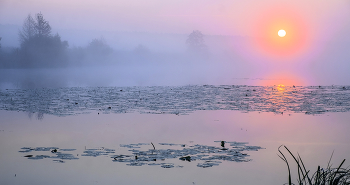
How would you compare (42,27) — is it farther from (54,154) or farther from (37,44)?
(54,154)

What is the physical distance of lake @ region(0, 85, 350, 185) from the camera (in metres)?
6.87

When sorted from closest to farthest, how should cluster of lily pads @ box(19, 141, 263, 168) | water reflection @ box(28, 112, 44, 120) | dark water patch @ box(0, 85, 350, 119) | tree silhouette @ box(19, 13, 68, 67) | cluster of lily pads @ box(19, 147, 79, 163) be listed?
cluster of lily pads @ box(19, 141, 263, 168) < cluster of lily pads @ box(19, 147, 79, 163) < water reflection @ box(28, 112, 44, 120) < dark water patch @ box(0, 85, 350, 119) < tree silhouette @ box(19, 13, 68, 67)

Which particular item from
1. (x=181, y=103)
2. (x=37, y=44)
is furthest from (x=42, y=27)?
(x=181, y=103)

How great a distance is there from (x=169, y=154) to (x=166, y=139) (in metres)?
1.50

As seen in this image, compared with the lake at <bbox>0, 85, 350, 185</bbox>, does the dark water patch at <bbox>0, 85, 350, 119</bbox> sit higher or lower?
higher

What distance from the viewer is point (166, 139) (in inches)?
372

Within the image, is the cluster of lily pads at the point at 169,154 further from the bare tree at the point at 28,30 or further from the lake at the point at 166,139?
the bare tree at the point at 28,30

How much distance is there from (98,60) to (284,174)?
3003 inches

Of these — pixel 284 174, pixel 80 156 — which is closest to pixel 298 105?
pixel 284 174

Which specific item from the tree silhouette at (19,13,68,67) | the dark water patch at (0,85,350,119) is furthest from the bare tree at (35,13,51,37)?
the dark water patch at (0,85,350,119)

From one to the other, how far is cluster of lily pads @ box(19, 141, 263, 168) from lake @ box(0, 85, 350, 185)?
20 millimetres

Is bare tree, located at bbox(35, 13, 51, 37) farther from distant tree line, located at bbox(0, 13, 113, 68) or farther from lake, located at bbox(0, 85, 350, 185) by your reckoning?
lake, located at bbox(0, 85, 350, 185)

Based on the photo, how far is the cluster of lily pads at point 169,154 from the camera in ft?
24.4

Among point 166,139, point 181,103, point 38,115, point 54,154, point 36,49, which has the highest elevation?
point 36,49
